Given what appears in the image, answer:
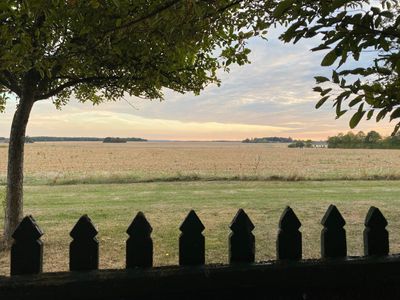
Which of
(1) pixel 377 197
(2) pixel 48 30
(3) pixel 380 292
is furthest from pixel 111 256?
(1) pixel 377 197

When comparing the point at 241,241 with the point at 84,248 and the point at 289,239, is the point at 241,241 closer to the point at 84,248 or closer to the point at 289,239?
the point at 289,239

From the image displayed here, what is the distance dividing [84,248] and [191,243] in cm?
48

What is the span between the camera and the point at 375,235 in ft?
6.61

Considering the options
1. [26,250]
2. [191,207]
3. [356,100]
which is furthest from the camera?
[191,207]

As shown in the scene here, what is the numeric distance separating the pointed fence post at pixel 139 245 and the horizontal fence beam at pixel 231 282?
0.21 feet

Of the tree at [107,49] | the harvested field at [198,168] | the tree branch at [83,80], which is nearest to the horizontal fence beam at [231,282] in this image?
the tree at [107,49]

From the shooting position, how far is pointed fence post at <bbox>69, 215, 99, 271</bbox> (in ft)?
5.81

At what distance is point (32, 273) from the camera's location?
1712mm

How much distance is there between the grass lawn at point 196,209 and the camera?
6.98 m

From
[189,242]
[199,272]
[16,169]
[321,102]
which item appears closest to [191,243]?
[189,242]

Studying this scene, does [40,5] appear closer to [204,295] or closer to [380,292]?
[204,295]

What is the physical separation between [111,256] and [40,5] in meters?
5.11

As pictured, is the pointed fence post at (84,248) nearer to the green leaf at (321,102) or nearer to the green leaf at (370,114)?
the green leaf at (321,102)

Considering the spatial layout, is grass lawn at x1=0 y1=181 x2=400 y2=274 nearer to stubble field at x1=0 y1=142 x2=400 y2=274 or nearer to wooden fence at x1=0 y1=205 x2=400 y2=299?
stubble field at x1=0 y1=142 x2=400 y2=274
